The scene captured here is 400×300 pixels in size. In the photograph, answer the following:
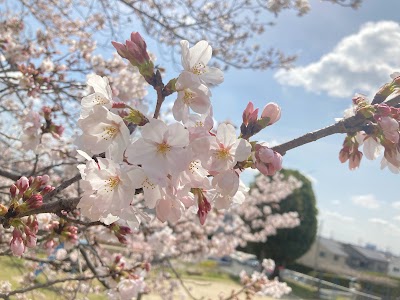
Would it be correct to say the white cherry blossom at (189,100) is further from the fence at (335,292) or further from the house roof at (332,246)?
the house roof at (332,246)

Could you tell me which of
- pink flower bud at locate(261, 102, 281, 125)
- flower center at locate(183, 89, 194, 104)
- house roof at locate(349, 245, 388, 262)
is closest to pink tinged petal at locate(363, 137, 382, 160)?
pink flower bud at locate(261, 102, 281, 125)

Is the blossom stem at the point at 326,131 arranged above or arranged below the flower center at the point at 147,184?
above

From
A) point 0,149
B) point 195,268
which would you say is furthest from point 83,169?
point 195,268

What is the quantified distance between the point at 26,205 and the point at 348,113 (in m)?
0.93

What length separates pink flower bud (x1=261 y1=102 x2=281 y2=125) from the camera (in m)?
1.02

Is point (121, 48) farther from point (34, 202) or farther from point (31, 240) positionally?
point (31, 240)

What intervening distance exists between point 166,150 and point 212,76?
0.27 metres

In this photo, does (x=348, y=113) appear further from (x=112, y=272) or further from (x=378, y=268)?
(x=378, y=268)

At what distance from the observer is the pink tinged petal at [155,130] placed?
89 cm

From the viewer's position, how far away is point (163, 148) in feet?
2.92

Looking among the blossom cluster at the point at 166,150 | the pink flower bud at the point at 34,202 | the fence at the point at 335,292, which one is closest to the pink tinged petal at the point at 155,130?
the blossom cluster at the point at 166,150

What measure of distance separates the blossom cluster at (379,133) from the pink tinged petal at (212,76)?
0.35 meters

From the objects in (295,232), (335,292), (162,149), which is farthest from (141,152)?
(295,232)

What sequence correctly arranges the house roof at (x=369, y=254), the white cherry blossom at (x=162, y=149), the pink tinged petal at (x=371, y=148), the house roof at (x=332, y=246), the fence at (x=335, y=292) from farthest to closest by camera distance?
1. the house roof at (x=332, y=246)
2. the house roof at (x=369, y=254)
3. the fence at (x=335, y=292)
4. the pink tinged petal at (x=371, y=148)
5. the white cherry blossom at (x=162, y=149)
